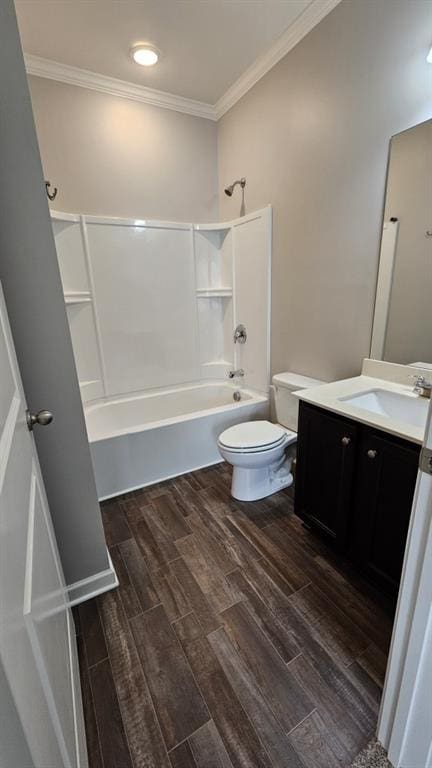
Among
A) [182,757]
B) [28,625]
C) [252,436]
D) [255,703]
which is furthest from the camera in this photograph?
[252,436]

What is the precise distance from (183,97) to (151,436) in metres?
2.70

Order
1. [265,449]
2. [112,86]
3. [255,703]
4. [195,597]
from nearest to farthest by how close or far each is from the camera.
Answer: [255,703] < [195,597] < [265,449] < [112,86]

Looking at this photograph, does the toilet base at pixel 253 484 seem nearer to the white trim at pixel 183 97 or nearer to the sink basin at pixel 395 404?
the sink basin at pixel 395 404

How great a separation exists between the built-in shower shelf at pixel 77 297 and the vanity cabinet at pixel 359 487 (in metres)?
1.93

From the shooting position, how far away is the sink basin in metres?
1.47

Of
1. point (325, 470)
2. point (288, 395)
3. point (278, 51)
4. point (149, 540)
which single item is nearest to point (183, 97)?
point (278, 51)

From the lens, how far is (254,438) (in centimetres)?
199

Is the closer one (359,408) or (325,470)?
(359,408)

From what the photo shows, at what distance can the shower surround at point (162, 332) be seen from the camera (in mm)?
2340

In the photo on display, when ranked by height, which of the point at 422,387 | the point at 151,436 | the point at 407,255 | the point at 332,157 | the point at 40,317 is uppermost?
the point at 332,157

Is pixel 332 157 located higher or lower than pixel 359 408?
higher

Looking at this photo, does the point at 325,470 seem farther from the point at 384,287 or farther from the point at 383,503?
the point at 384,287

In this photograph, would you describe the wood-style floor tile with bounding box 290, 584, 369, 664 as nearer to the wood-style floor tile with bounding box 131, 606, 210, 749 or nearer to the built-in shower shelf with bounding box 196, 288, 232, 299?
the wood-style floor tile with bounding box 131, 606, 210, 749

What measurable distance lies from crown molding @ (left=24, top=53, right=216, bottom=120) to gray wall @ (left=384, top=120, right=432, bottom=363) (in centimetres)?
195
